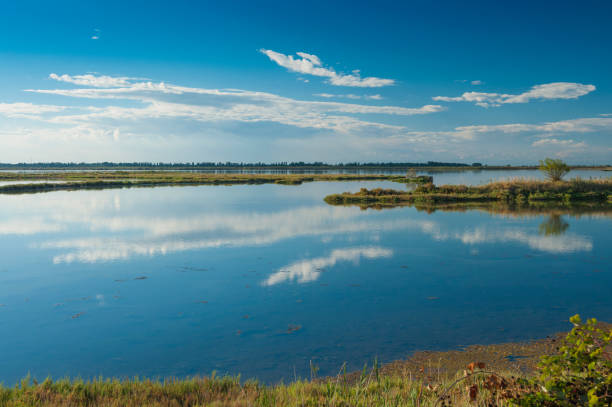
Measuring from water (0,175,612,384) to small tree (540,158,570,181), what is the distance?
2333 cm

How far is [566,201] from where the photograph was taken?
113ft

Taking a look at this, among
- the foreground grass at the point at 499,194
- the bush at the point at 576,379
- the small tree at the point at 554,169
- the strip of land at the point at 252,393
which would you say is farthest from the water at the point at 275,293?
the small tree at the point at 554,169

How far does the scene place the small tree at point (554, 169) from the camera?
138 feet

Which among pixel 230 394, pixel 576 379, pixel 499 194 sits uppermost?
pixel 499 194

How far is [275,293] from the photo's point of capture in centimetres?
1123

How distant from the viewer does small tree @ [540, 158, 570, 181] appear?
42.1m

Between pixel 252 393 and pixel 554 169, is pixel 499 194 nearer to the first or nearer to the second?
pixel 554 169

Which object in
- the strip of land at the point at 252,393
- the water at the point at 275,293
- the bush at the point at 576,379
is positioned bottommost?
the water at the point at 275,293

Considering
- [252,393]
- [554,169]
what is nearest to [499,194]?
[554,169]

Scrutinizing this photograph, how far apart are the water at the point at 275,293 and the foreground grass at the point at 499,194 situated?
1204 centimetres

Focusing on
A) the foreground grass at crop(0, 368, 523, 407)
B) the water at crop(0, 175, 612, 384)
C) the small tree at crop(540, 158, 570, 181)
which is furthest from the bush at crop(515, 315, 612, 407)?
the small tree at crop(540, 158, 570, 181)

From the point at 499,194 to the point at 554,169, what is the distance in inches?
455

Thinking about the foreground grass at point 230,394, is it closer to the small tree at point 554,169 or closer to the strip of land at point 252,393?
the strip of land at point 252,393

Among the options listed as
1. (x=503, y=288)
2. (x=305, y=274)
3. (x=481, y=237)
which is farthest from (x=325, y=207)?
(x=503, y=288)
